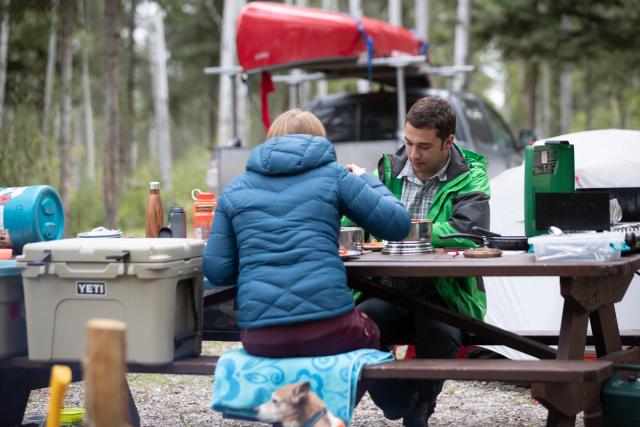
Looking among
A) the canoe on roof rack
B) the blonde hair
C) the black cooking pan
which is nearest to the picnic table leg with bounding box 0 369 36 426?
the blonde hair

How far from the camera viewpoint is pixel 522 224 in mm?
6742

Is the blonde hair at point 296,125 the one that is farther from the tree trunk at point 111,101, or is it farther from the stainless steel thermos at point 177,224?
the tree trunk at point 111,101

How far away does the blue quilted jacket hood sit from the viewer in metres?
4.07

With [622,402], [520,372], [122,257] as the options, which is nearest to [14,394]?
[122,257]

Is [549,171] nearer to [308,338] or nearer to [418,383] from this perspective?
[418,383]

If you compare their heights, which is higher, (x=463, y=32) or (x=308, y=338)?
(x=463, y=32)

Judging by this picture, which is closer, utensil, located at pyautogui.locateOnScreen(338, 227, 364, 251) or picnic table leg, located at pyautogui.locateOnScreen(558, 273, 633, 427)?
picnic table leg, located at pyautogui.locateOnScreen(558, 273, 633, 427)

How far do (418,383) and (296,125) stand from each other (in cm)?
138

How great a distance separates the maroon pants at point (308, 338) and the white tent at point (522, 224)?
7.84 feet

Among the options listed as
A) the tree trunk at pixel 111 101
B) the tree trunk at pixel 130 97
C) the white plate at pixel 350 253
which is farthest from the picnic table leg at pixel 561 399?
the tree trunk at pixel 130 97

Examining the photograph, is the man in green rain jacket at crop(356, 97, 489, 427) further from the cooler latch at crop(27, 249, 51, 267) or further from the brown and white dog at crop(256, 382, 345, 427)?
the cooler latch at crop(27, 249, 51, 267)

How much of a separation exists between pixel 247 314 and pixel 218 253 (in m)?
0.33

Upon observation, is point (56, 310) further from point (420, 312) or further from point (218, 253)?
point (420, 312)

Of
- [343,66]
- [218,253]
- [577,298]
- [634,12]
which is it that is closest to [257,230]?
[218,253]
